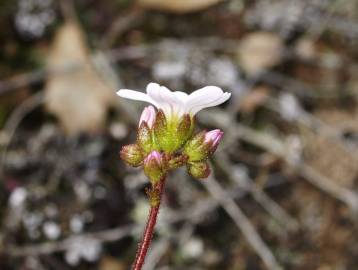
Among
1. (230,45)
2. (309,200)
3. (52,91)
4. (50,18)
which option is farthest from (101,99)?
(309,200)

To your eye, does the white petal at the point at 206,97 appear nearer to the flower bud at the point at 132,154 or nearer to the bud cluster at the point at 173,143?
the bud cluster at the point at 173,143

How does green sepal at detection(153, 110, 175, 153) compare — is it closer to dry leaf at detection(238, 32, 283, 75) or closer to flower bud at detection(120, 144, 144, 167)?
flower bud at detection(120, 144, 144, 167)

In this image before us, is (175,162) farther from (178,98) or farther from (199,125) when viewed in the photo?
(199,125)

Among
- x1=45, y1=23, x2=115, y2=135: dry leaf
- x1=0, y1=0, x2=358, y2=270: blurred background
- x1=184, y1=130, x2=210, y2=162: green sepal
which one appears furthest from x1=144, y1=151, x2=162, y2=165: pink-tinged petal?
x1=45, y1=23, x2=115, y2=135: dry leaf

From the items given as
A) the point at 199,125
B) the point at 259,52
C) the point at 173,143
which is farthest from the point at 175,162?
the point at 259,52

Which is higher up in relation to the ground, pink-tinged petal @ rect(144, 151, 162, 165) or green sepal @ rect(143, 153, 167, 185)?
pink-tinged petal @ rect(144, 151, 162, 165)

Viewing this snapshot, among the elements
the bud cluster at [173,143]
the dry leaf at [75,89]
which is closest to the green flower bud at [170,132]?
the bud cluster at [173,143]
